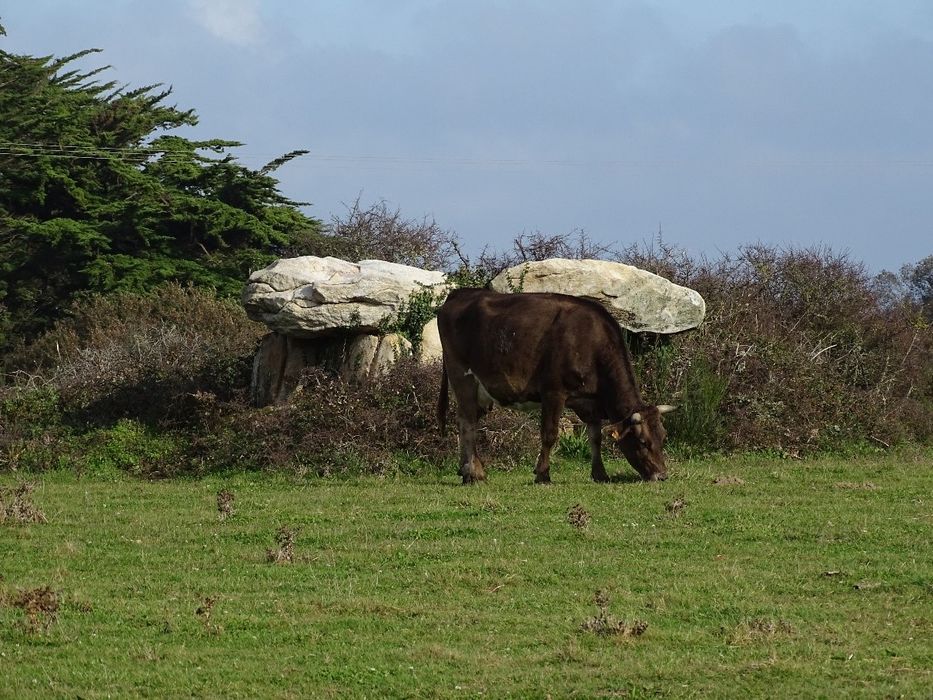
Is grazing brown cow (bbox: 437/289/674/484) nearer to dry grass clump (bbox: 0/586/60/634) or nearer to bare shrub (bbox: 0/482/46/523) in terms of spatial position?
bare shrub (bbox: 0/482/46/523)

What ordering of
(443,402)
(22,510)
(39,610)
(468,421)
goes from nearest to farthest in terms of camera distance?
(39,610) < (22,510) < (468,421) < (443,402)

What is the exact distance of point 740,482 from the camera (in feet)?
57.2

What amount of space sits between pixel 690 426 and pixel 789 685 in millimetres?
13034

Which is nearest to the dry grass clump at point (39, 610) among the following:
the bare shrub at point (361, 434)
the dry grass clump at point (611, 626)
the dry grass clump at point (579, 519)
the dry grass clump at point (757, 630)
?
the dry grass clump at point (611, 626)

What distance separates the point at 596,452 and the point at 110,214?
25237 mm

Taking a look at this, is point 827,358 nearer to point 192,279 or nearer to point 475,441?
point 475,441

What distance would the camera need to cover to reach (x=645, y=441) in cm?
1770

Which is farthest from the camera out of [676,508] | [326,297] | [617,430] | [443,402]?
[326,297]

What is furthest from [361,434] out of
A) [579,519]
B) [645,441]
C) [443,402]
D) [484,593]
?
[484,593]

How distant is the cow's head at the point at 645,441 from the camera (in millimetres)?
17609

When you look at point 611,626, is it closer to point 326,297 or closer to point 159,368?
point 326,297

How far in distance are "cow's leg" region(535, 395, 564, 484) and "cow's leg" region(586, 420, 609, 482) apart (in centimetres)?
55

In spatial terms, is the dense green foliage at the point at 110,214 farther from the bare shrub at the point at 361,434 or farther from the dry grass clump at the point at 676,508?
the dry grass clump at the point at 676,508

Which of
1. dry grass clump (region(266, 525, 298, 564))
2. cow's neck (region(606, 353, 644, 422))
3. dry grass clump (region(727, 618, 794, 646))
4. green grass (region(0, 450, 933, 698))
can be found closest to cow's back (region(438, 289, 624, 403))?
cow's neck (region(606, 353, 644, 422))
